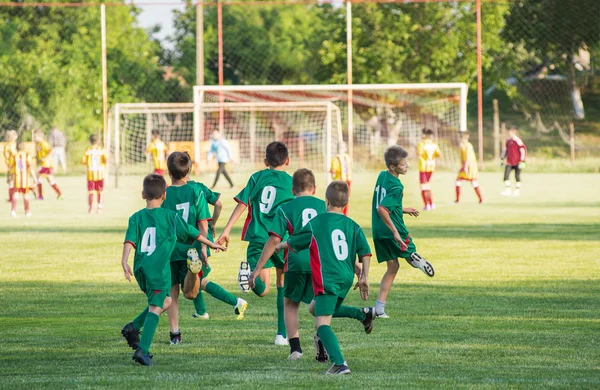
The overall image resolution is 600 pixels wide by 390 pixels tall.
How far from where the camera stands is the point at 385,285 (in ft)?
34.2

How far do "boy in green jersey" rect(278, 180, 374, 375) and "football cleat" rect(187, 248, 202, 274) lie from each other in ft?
3.42

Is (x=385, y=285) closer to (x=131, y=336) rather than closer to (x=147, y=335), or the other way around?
(x=131, y=336)

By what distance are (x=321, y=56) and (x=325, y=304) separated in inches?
1785

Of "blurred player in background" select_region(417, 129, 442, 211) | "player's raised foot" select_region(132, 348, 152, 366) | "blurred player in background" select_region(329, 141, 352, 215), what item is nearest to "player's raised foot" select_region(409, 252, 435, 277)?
"player's raised foot" select_region(132, 348, 152, 366)

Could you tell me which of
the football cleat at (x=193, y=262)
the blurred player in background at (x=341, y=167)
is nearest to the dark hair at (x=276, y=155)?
the football cleat at (x=193, y=262)

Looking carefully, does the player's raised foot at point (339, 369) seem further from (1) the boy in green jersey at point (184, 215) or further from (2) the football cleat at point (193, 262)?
(1) the boy in green jersey at point (184, 215)

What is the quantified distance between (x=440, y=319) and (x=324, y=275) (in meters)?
2.94

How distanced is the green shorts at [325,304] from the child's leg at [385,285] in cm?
290

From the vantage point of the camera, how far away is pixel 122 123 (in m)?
41.9

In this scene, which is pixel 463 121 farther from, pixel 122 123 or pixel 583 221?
pixel 122 123

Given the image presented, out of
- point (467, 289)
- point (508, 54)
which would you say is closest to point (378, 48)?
point (508, 54)

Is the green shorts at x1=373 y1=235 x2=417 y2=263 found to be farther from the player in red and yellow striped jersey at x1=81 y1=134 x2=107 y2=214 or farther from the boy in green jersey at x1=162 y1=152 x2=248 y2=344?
the player in red and yellow striped jersey at x1=81 y1=134 x2=107 y2=214

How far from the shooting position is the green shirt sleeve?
7419 mm

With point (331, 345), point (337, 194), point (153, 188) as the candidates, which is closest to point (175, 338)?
point (153, 188)
